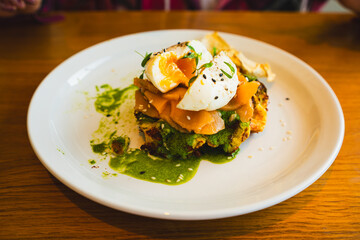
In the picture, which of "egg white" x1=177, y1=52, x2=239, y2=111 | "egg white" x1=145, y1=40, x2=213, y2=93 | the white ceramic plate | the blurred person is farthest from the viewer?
the blurred person

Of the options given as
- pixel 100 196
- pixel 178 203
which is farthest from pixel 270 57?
pixel 100 196

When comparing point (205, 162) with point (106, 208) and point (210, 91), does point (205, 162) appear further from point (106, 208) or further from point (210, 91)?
point (106, 208)

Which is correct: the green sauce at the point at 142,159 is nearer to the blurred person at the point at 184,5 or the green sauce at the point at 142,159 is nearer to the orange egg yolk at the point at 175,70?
the orange egg yolk at the point at 175,70

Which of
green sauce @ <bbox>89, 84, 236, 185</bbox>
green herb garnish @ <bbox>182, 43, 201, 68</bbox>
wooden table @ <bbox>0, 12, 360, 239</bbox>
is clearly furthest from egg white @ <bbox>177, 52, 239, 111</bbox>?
wooden table @ <bbox>0, 12, 360, 239</bbox>

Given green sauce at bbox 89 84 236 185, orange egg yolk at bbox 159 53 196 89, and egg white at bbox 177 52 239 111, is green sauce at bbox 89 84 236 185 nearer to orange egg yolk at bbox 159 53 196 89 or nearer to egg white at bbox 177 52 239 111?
egg white at bbox 177 52 239 111

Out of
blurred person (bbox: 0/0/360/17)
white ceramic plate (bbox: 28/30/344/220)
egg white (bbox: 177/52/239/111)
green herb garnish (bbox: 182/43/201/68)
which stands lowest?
blurred person (bbox: 0/0/360/17)

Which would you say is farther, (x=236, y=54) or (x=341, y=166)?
(x=236, y=54)

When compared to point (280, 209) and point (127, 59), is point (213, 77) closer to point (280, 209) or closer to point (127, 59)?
point (280, 209)
